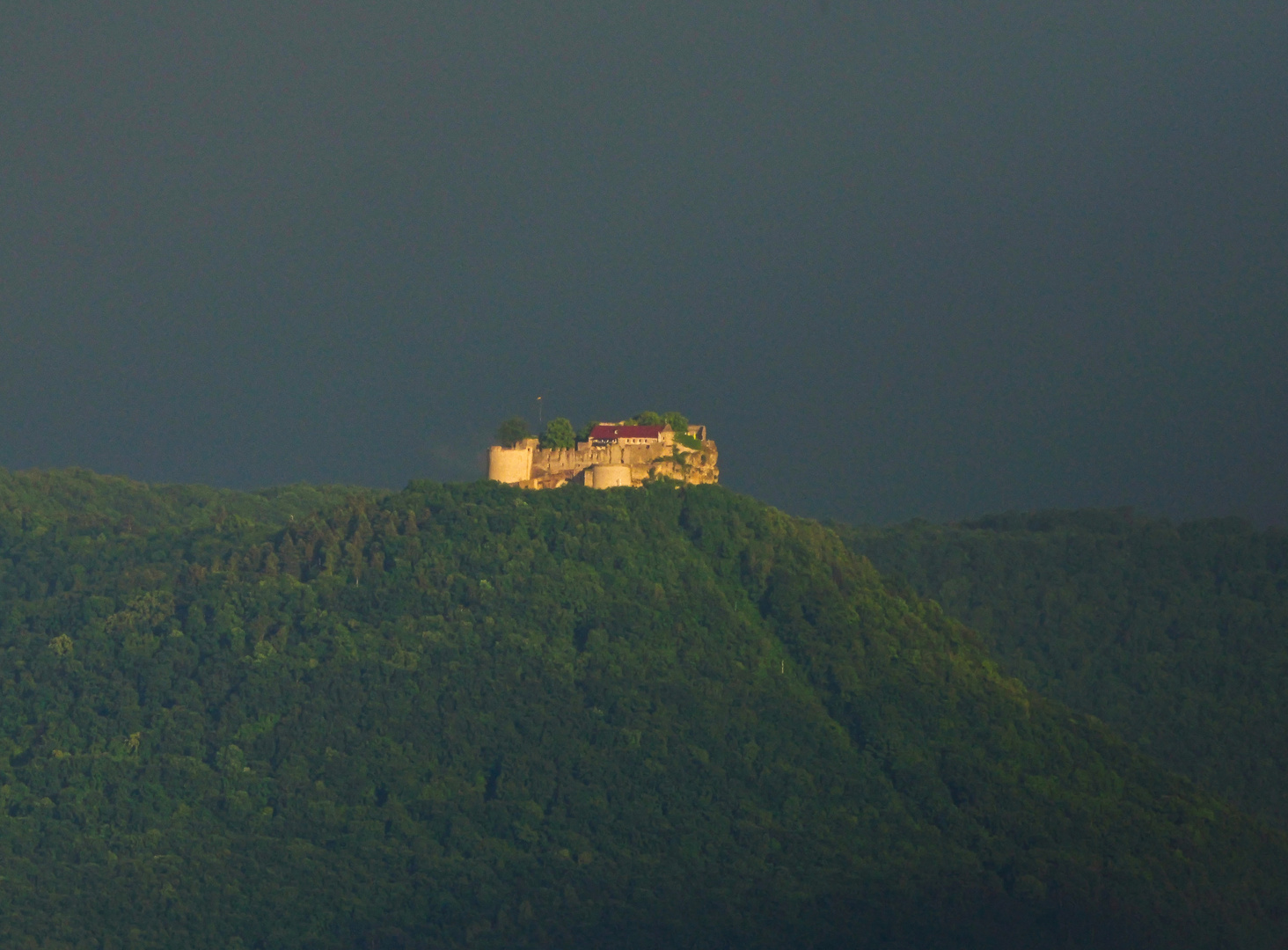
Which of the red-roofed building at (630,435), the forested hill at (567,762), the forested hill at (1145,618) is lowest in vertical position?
the forested hill at (567,762)

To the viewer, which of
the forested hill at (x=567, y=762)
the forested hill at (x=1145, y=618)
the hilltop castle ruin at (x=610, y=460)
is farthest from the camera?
the forested hill at (x=1145, y=618)

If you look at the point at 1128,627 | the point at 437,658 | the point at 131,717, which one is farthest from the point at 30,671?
the point at 1128,627

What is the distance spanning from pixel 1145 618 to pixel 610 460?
1165 inches

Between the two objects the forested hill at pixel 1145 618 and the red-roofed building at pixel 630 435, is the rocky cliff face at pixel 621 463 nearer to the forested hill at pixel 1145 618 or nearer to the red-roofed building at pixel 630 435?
the red-roofed building at pixel 630 435

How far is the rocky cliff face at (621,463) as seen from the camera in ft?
446

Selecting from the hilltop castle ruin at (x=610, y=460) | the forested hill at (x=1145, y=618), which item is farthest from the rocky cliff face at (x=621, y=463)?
the forested hill at (x=1145, y=618)

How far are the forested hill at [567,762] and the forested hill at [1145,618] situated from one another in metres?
13.7

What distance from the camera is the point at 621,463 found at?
13588 cm

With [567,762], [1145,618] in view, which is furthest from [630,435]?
[1145,618]

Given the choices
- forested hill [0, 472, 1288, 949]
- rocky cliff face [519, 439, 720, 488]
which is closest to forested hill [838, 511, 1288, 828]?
forested hill [0, 472, 1288, 949]

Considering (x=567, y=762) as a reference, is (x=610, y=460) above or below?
above

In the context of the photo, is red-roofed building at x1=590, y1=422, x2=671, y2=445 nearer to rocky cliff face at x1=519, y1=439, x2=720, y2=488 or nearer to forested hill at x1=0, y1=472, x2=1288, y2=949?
rocky cliff face at x1=519, y1=439, x2=720, y2=488

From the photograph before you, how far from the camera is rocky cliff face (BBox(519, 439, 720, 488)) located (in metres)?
136

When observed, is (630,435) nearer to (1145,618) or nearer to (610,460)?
(610,460)
